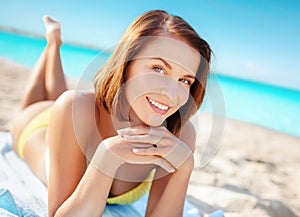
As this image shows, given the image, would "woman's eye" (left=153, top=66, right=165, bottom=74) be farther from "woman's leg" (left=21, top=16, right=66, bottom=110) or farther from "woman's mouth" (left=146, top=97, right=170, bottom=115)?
"woman's leg" (left=21, top=16, right=66, bottom=110)

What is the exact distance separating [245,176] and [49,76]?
139cm

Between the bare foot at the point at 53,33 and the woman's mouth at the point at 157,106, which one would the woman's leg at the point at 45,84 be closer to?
the bare foot at the point at 53,33

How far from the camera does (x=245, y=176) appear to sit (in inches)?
99.7

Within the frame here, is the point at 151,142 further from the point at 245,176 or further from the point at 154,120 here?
the point at 245,176

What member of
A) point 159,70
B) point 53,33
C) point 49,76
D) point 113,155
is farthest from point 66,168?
point 53,33

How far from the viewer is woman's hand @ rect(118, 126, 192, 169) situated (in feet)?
3.44

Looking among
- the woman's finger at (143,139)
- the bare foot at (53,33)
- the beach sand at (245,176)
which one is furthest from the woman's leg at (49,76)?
the woman's finger at (143,139)

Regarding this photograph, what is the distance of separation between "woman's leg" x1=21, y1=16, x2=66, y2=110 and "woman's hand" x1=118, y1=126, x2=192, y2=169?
44.7 inches

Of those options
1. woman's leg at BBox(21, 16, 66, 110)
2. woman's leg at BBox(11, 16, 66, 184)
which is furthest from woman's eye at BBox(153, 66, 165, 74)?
woman's leg at BBox(21, 16, 66, 110)

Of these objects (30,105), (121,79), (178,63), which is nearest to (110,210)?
(121,79)

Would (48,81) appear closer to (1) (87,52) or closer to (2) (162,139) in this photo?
(2) (162,139)

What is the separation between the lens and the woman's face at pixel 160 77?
1.05 metres

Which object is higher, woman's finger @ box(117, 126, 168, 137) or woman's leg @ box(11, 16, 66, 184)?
woman's finger @ box(117, 126, 168, 137)

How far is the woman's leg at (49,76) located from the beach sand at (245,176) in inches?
22.9
